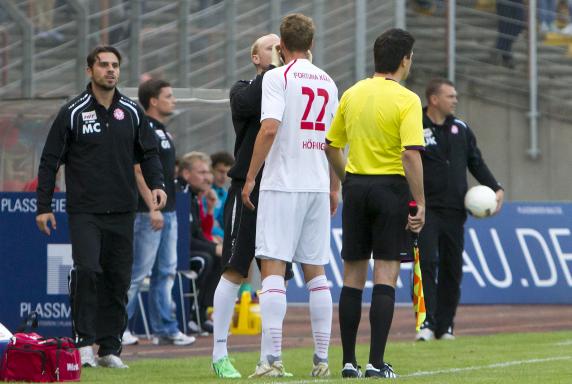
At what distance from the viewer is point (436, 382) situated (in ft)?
30.7

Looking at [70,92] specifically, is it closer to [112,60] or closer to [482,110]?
[112,60]

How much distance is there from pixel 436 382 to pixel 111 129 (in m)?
2.97

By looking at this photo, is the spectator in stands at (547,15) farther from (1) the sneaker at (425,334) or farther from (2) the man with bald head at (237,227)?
(2) the man with bald head at (237,227)

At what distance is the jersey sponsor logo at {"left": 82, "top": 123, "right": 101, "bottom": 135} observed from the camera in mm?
10820

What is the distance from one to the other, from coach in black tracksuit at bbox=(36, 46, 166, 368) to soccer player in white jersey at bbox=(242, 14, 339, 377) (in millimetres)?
1515

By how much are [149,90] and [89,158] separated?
2.85 meters

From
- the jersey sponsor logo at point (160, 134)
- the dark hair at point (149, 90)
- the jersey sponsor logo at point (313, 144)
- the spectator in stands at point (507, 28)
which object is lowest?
the jersey sponsor logo at point (313, 144)

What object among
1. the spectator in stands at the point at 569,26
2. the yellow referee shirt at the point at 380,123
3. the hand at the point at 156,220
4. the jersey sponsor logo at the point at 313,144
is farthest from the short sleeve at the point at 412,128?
the spectator in stands at the point at 569,26

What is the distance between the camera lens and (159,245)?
14.0m

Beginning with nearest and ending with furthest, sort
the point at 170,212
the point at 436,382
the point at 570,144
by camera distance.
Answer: the point at 436,382, the point at 170,212, the point at 570,144

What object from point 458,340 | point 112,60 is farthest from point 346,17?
point 112,60

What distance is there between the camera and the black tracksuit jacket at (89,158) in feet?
35.4

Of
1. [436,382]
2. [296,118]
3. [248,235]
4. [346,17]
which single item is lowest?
[436,382]

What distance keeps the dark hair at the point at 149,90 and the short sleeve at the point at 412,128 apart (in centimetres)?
444
